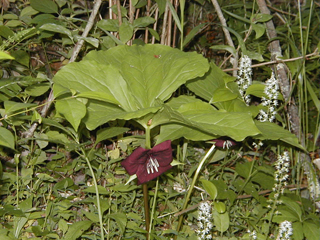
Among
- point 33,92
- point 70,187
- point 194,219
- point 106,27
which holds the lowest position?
point 194,219

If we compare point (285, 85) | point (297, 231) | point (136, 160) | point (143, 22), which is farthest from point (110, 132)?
point (285, 85)

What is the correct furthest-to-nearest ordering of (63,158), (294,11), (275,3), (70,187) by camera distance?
1. (275,3)
2. (294,11)
3. (63,158)
4. (70,187)

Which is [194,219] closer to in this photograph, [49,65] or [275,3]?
[49,65]

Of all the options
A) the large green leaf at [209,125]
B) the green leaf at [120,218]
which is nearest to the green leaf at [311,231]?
the large green leaf at [209,125]

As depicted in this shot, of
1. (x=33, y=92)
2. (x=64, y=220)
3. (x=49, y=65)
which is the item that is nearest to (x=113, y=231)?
(x=64, y=220)

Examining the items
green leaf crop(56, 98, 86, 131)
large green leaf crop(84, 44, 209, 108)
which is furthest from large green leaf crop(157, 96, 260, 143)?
green leaf crop(56, 98, 86, 131)

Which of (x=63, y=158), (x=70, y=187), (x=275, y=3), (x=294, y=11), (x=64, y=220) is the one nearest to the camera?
(x=64, y=220)
